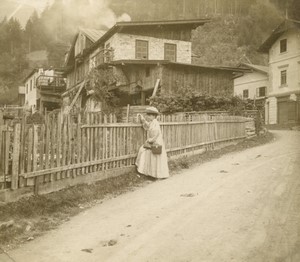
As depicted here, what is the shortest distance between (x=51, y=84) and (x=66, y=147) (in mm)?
34368

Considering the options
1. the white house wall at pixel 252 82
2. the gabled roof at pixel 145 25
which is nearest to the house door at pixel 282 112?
the white house wall at pixel 252 82

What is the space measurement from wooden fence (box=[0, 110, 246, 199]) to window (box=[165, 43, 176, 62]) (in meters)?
18.1

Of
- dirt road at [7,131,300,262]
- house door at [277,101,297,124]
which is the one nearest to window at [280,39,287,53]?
house door at [277,101,297,124]

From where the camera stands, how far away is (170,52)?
27453 mm

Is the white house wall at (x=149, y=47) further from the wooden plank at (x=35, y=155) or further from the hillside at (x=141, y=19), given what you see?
the wooden plank at (x=35, y=155)

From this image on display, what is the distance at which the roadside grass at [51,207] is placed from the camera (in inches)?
185

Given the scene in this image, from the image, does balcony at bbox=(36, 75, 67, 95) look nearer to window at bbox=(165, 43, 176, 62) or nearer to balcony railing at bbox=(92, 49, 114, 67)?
balcony railing at bbox=(92, 49, 114, 67)

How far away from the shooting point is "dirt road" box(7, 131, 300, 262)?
149 inches

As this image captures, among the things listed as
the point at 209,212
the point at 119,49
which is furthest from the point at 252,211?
the point at 119,49

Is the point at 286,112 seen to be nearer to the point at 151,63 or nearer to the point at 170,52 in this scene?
the point at 170,52

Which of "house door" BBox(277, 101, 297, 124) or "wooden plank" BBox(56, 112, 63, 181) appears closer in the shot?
"wooden plank" BBox(56, 112, 63, 181)

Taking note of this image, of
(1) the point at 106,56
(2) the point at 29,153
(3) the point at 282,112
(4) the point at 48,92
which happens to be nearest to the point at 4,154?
(2) the point at 29,153

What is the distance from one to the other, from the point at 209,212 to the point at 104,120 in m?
3.31

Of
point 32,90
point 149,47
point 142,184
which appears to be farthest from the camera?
point 32,90
